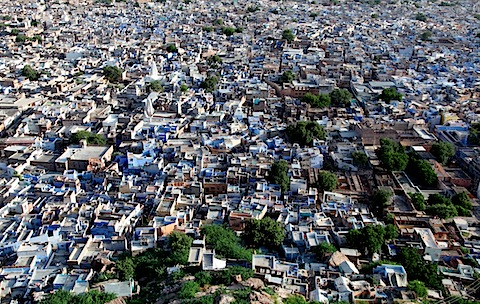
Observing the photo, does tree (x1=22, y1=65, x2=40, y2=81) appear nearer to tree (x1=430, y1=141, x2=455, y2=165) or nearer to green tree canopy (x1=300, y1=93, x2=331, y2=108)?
green tree canopy (x1=300, y1=93, x2=331, y2=108)

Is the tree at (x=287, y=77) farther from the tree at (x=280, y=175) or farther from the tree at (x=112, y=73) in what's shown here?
the tree at (x=280, y=175)

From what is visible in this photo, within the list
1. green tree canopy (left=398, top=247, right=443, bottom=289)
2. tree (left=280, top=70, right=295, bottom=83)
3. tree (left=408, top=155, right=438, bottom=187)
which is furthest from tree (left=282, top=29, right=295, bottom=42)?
green tree canopy (left=398, top=247, right=443, bottom=289)

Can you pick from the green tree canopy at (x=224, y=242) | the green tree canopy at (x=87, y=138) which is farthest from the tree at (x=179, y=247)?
the green tree canopy at (x=87, y=138)

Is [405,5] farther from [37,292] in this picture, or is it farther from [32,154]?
[37,292]

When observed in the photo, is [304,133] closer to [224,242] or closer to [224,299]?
[224,242]

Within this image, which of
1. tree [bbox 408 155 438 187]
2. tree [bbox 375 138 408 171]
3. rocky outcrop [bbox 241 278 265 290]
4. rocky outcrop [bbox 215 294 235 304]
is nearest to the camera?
rocky outcrop [bbox 215 294 235 304]

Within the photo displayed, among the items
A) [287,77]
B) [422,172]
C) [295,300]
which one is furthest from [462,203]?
[287,77]
